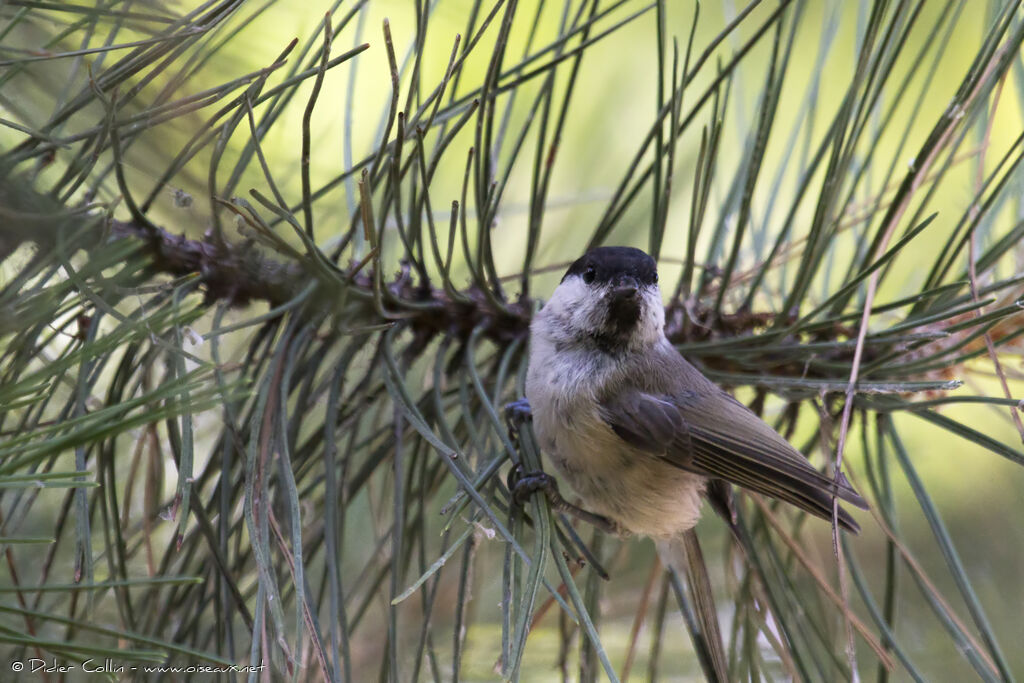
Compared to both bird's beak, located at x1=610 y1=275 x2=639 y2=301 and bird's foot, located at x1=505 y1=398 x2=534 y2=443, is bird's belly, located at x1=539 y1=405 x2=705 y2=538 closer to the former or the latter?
bird's foot, located at x1=505 y1=398 x2=534 y2=443

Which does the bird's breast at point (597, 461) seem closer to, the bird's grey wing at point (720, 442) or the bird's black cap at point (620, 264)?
the bird's grey wing at point (720, 442)

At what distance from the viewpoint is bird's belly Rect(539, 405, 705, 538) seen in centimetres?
123

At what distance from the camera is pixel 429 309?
1.01 meters

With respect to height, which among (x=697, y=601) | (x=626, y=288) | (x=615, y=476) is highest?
(x=626, y=288)

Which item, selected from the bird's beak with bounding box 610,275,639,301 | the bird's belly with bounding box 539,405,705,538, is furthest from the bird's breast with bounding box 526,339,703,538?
the bird's beak with bounding box 610,275,639,301

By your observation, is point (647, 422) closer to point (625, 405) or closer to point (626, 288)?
point (625, 405)

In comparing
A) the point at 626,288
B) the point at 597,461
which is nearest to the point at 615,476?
the point at 597,461

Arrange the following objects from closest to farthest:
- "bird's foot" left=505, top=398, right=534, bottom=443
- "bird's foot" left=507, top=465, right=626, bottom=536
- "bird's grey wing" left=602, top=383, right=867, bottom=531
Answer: "bird's foot" left=507, top=465, right=626, bottom=536
"bird's grey wing" left=602, top=383, right=867, bottom=531
"bird's foot" left=505, top=398, right=534, bottom=443

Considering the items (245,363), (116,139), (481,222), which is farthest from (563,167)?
(116,139)

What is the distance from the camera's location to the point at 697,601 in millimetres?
1179

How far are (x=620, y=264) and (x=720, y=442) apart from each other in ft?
0.93

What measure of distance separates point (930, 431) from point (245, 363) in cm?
120

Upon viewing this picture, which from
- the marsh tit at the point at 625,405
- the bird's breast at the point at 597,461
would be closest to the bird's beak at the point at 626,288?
the marsh tit at the point at 625,405

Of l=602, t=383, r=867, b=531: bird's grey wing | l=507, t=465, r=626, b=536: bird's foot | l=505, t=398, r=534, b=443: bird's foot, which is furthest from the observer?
l=505, t=398, r=534, b=443: bird's foot
